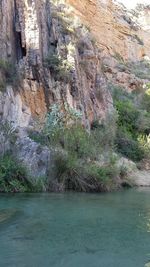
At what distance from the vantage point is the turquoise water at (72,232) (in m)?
9.65

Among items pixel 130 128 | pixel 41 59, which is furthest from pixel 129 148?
pixel 41 59

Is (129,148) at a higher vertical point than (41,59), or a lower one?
lower

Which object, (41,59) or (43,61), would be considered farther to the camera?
(43,61)

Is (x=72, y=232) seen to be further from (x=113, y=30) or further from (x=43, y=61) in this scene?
(x=113, y=30)

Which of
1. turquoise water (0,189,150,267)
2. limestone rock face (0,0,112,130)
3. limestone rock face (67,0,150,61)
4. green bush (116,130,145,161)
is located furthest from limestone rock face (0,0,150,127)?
limestone rock face (67,0,150,61)

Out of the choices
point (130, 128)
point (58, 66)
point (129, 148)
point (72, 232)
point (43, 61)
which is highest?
point (43, 61)

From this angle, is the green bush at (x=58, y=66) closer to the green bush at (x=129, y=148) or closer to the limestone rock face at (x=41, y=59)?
the limestone rock face at (x=41, y=59)

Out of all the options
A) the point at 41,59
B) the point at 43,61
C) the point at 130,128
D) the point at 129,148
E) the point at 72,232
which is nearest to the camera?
the point at 72,232

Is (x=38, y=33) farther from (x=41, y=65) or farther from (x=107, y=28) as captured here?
(x=107, y=28)

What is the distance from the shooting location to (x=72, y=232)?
12242 millimetres

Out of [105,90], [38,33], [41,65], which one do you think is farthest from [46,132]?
[105,90]

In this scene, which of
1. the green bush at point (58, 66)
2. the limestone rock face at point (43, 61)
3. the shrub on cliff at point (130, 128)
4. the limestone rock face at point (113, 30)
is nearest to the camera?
the limestone rock face at point (43, 61)

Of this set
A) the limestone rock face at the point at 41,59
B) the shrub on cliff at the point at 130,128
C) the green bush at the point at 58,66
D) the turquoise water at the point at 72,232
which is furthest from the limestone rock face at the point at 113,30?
the turquoise water at the point at 72,232

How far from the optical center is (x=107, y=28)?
6347 cm
